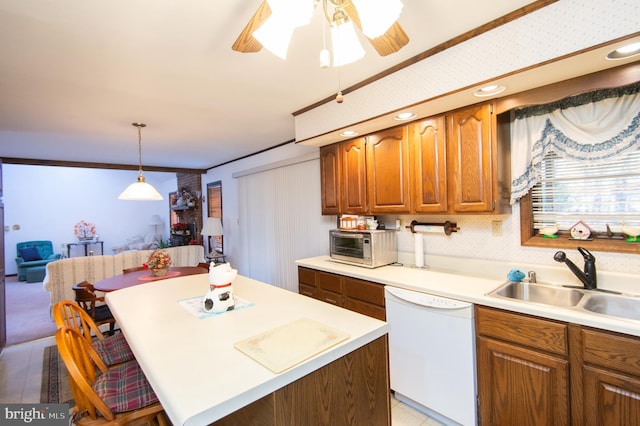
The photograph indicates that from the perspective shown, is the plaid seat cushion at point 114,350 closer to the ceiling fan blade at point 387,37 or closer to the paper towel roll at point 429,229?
the ceiling fan blade at point 387,37

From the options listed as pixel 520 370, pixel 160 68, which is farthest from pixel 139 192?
pixel 520 370

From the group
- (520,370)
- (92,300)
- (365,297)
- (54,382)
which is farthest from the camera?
(92,300)

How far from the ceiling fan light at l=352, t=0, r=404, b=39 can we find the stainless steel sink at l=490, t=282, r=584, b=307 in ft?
5.13

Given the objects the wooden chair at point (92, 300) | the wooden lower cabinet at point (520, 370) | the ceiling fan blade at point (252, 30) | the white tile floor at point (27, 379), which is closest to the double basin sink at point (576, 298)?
the wooden lower cabinet at point (520, 370)

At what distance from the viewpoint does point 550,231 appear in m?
1.99

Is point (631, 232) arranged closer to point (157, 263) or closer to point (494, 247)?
point (494, 247)

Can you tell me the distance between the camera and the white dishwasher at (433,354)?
1.79 metres

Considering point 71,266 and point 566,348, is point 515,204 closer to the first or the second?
point 566,348

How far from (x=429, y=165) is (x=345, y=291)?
1.23 m

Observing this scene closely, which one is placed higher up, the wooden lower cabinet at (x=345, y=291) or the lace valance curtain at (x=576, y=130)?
the lace valance curtain at (x=576, y=130)

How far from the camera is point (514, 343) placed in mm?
1617

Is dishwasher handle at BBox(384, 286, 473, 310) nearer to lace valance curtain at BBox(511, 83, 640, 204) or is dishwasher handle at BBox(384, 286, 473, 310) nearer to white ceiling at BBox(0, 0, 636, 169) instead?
lace valance curtain at BBox(511, 83, 640, 204)

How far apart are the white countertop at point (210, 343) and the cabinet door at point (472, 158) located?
1172 mm

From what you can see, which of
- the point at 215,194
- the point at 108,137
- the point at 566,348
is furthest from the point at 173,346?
the point at 215,194
